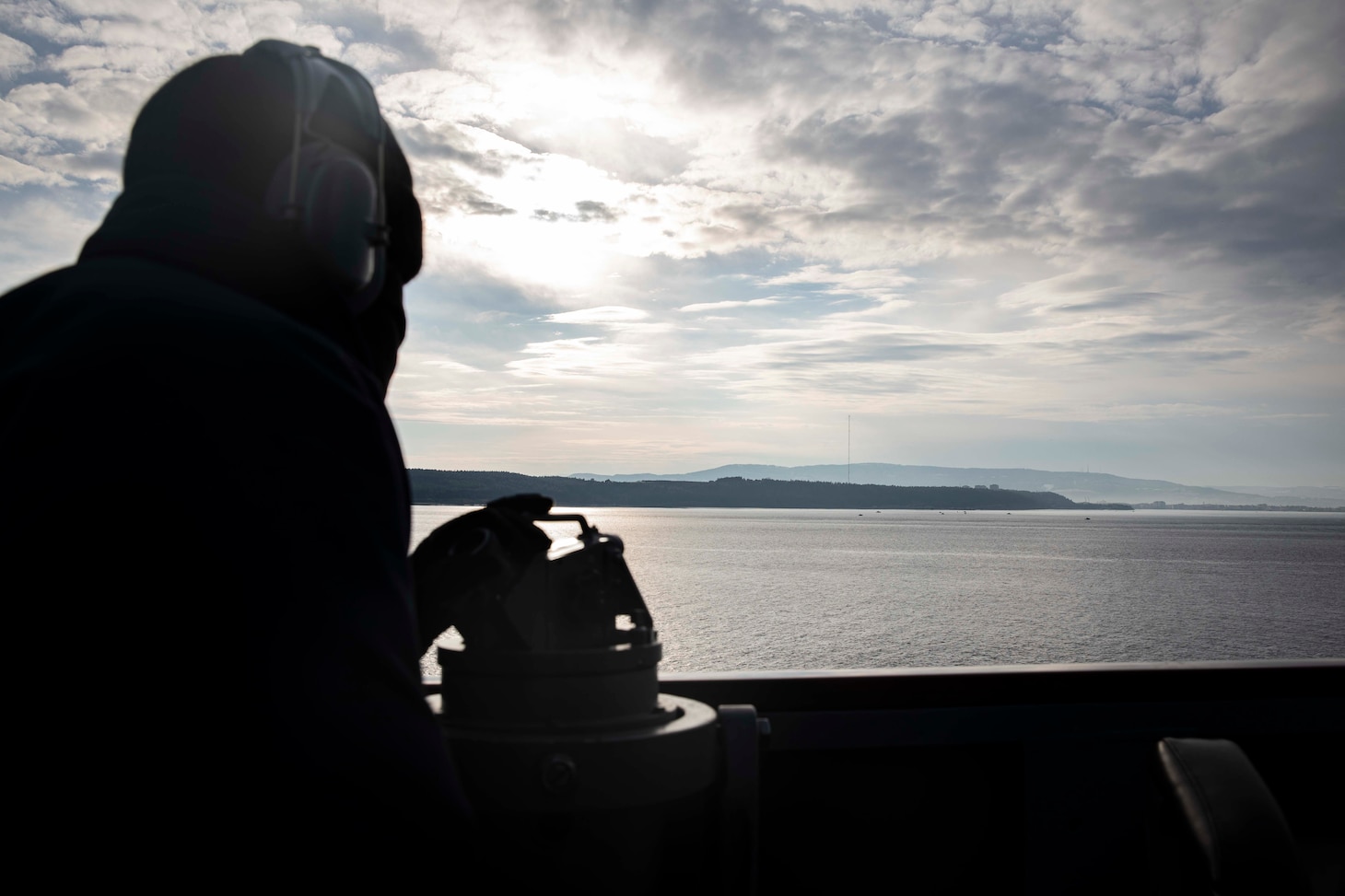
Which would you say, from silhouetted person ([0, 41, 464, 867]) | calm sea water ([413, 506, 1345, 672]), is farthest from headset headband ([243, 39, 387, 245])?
calm sea water ([413, 506, 1345, 672])

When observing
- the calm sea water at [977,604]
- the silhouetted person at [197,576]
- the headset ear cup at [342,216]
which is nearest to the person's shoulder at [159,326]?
the silhouetted person at [197,576]

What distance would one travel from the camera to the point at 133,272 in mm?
649

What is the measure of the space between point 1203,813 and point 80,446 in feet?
4.74

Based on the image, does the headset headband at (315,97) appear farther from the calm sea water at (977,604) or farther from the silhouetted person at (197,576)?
the calm sea water at (977,604)

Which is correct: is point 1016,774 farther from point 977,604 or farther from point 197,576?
point 977,604

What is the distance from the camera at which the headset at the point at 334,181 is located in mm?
779

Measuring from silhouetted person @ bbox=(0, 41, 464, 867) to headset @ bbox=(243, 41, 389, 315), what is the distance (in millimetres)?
90

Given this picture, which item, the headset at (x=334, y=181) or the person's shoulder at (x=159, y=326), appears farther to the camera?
the headset at (x=334, y=181)

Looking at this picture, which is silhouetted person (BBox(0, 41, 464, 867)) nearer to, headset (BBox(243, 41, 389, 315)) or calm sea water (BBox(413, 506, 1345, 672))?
headset (BBox(243, 41, 389, 315))

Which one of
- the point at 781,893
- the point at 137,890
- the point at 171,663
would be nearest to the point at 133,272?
the point at 171,663

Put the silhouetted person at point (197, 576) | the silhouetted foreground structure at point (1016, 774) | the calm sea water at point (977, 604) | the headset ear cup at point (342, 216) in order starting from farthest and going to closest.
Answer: the calm sea water at point (977, 604) → the silhouetted foreground structure at point (1016, 774) → the headset ear cup at point (342, 216) → the silhouetted person at point (197, 576)

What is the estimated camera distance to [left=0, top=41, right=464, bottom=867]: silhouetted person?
0.55m

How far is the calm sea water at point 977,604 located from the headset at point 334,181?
2.74 meters

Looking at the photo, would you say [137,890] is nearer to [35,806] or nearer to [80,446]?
[35,806]
